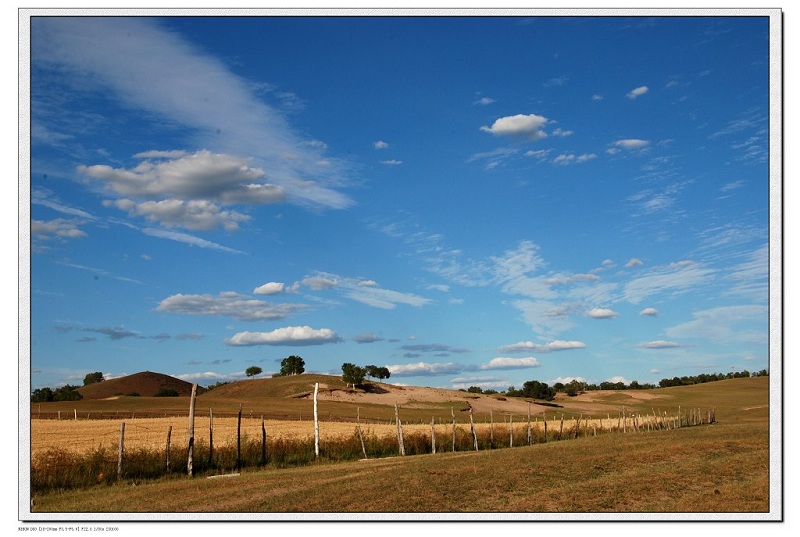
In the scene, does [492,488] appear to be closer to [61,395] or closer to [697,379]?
[61,395]

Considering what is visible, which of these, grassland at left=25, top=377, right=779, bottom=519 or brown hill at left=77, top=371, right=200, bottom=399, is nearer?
grassland at left=25, top=377, right=779, bottom=519

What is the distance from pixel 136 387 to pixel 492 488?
405 feet

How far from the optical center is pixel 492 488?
1875cm

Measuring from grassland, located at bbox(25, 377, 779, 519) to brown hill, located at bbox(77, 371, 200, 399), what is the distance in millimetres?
105892

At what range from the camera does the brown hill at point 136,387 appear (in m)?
123

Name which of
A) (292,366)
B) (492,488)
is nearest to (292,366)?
(292,366)

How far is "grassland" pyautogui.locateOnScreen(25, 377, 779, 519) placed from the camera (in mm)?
16703

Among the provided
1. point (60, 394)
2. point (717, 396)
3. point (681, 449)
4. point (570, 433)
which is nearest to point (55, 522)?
point (681, 449)

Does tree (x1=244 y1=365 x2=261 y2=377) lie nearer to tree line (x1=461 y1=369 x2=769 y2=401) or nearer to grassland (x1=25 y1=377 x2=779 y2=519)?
tree line (x1=461 y1=369 x2=769 y2=401)

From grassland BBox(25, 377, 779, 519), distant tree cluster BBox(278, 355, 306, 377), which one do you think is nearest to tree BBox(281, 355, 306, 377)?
distant tree cluster BBox(278, 355, 306, 377)

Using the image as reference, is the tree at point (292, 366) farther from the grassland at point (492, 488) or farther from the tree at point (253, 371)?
the grassland at point (492, 488)

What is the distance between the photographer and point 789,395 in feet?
51.5

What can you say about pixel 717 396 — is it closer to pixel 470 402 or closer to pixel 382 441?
pixel 470 402

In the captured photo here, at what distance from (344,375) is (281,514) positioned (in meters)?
111
